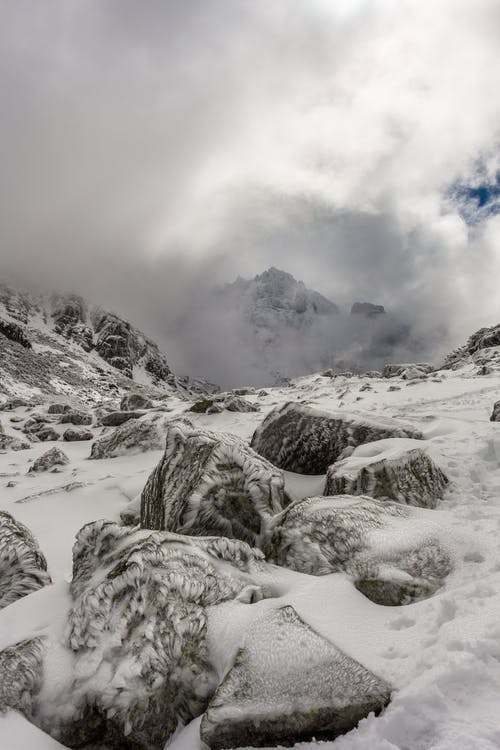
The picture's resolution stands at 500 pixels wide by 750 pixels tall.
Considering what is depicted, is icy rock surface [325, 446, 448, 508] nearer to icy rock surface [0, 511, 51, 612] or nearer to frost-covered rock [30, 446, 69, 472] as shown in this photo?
icy rock surface [0, 511, 51, 612]

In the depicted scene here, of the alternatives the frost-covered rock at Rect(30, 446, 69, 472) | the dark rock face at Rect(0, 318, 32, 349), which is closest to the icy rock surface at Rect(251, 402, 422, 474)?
the frost-covered rock at Rect(30, 446, 69, 472)

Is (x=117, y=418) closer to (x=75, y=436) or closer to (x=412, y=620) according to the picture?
(x=75, y=436)

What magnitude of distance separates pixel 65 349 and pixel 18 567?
146 metres

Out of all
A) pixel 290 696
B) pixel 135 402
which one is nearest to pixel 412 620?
pixel 290 696

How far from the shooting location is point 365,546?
3.94 meters

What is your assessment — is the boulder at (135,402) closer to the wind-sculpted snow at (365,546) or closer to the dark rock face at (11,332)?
the wind-sculpted snow at (365,546)

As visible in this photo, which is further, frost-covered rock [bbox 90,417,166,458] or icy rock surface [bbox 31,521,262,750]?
frost-covered rock [bbox 90,417,166,458]

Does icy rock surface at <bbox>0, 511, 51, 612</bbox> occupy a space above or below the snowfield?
below

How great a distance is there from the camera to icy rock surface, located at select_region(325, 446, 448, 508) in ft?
18.0

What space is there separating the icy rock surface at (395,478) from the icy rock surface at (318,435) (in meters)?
1.70

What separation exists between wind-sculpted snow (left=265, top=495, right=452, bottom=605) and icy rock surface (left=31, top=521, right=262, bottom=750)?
0.73 meters

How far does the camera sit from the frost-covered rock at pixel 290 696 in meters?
2.22

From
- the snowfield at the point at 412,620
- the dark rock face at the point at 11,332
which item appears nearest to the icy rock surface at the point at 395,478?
the snowfield at the point at 412,620

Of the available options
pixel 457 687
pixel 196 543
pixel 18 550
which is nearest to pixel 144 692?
pixel 196 543
